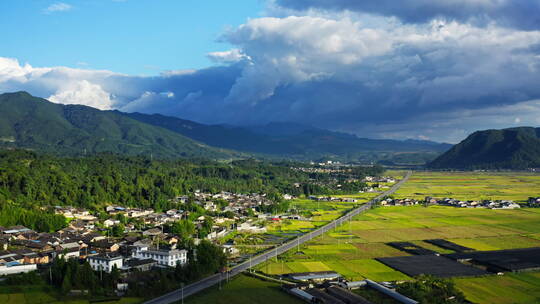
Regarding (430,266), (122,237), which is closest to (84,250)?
(122,237)

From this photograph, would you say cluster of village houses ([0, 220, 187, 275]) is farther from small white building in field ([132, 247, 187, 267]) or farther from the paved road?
the paved road

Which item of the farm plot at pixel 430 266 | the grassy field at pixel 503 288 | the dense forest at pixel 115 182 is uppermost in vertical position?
the dense forest at pixel 115 182

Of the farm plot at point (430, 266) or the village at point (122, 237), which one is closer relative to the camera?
the farm plot at point (430, 266)

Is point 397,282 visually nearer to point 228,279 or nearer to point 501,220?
point 228,279

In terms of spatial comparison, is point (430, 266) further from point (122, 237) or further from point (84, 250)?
point (122, 237)

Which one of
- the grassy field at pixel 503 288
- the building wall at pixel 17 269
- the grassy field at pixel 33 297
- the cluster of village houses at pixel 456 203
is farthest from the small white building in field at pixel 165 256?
the cluster of village houses at pixel 456 203

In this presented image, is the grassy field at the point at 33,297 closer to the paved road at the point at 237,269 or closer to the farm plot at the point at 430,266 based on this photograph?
the paved road at the point at 237,269

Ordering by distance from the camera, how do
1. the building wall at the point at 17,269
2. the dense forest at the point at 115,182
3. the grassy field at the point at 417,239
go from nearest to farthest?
the grassy field at the point at 417,239 → the building wall at the point at 17,269 → the dense forest at the point at 115,182
